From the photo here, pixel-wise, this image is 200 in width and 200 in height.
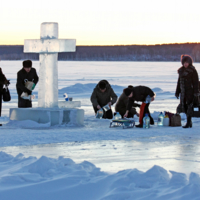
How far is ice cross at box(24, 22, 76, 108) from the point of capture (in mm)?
9844

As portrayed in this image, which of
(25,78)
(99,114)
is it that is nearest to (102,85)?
(99,114)

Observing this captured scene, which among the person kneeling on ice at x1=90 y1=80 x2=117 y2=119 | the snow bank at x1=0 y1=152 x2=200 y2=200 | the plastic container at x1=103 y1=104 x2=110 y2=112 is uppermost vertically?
the person kneeling on ice at x1=90 y1=80 x2=117 y2=119

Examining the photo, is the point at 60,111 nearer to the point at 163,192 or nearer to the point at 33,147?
the point at 33,147

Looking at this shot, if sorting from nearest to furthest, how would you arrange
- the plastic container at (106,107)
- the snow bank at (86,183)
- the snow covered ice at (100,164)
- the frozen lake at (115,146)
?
1. the snow bank at (86,183)
2. the snow covered ice at (100,164)
3. the frozen lake at (115,146)
4. the plastic container at (106,107)

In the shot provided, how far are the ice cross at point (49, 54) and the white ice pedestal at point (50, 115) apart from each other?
40 cm

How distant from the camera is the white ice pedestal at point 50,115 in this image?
949 centimetres

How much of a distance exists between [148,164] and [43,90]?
495cm

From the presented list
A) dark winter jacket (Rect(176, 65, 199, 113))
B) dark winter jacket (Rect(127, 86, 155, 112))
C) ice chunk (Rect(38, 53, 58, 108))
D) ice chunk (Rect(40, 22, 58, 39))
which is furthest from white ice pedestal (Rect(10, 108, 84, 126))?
dark winter jacket (Rect(176, 65, 199, 113))

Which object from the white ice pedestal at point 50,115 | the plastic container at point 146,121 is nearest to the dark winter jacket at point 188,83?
the plastic container at point 146,121

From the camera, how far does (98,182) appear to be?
4.38 m

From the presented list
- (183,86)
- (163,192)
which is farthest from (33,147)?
(183,86)

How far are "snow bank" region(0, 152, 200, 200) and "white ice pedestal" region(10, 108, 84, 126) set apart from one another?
444 cm

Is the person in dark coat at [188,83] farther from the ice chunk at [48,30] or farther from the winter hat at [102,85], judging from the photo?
the ice chunk at [48,30]

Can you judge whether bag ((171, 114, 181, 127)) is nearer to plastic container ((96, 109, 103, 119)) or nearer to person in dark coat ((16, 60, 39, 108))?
plastic container ((96, 109, 103, 119))
